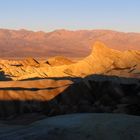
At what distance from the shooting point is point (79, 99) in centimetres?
4262

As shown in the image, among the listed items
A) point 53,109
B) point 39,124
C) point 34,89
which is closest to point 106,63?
point 34,89

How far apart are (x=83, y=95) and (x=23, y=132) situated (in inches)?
1028

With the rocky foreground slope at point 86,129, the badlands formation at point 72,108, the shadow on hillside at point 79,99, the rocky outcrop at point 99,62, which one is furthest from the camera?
the rocky outcrop at point 99,62

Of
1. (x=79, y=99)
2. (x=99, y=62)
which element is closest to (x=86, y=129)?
(x=79, y=99)

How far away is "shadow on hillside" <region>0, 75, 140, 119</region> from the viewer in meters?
37.5

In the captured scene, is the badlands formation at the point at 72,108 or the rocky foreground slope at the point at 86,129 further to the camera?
the badlands formation at the point at 72,108

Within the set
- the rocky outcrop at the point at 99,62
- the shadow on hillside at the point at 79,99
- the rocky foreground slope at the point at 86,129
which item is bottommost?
the rocky outcrop at the point at 99,62

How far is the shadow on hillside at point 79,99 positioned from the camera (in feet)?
123

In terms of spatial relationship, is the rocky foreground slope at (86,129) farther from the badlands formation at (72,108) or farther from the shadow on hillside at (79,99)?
the shadow on hillside at (79,99)

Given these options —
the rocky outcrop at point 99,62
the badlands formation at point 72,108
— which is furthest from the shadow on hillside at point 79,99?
the rocky outcrop at point 99,62

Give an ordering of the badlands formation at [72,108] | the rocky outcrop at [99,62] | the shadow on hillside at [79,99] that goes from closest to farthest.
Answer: the badlands formation at [72,108] < the shadow on hillside at [79,99] < the rocky outcrop at [99,62]

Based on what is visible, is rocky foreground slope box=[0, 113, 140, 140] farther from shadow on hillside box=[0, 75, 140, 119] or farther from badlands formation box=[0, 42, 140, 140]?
shadow on hillside box=[0, 75, 140, 119]

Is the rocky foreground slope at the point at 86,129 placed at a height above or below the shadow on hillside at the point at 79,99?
above

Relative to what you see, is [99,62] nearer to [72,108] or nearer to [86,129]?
[72,108]
